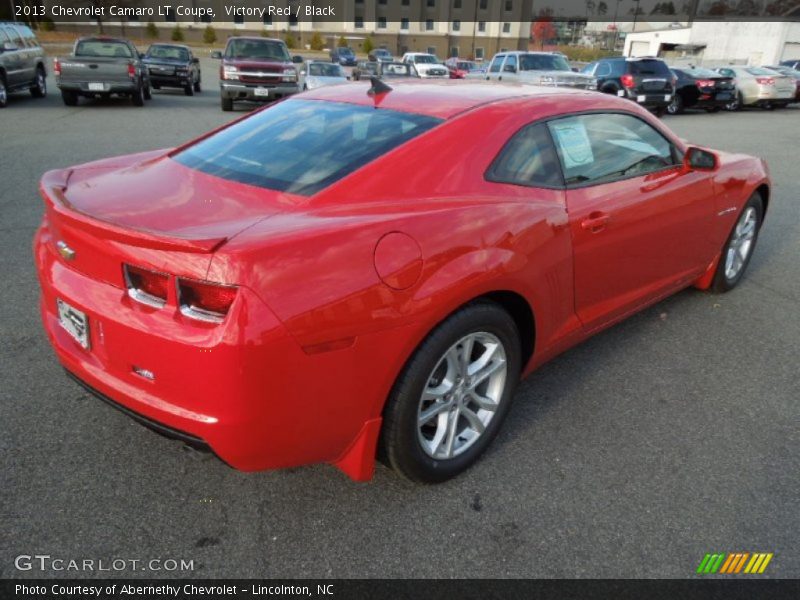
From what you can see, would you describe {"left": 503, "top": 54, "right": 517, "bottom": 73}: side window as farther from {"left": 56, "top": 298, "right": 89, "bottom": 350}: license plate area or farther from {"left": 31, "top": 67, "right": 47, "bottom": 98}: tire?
{"left": 56, "top": 298, "right": 89, "bottom": 350}: license plate area

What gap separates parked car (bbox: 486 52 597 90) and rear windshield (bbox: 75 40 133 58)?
10121 millimetres

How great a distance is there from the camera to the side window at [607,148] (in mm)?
3062

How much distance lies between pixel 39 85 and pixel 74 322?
18.0 metres

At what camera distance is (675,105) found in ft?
66.4

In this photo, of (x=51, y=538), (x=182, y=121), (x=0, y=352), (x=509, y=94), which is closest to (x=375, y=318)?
(x=51, y=538)

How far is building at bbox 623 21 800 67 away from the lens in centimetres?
5494

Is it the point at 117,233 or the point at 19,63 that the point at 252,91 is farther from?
the point at 117,233

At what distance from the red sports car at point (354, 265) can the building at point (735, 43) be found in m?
54.1

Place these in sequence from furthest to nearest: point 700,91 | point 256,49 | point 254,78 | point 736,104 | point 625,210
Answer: point 736,104 → point 700,91 → point 256,49 → point 254,78 → point 625,210

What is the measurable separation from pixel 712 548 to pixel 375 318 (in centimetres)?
155

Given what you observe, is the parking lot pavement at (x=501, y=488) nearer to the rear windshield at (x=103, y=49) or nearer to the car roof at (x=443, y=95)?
the car roof at (x=443, y=95)

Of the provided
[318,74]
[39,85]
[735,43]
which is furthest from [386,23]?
[39,85]

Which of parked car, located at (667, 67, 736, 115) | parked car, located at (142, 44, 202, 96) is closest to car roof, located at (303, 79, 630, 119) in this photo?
parked car, located at (142, 44, 202, 96)
